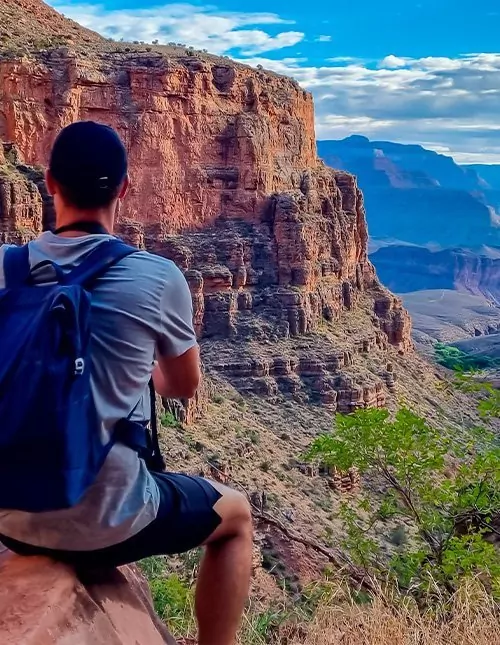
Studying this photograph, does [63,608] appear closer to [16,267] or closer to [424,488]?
[16,267]

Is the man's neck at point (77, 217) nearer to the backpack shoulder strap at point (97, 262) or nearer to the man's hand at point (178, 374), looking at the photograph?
the backpack shoulder strap at point (97, 262)

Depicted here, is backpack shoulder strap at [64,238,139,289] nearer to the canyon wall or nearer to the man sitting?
the man sitting

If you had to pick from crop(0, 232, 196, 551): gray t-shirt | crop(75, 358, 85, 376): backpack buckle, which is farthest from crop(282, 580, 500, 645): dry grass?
crop(75, 358, 85, 376): backpack buckle

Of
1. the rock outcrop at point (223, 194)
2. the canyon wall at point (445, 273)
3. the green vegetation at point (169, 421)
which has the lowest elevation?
the canyon wall at point (445, 273)

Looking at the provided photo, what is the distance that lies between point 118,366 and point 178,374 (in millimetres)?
Result: 402

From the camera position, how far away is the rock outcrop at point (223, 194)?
132ft

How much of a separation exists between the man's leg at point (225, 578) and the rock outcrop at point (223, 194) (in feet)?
117

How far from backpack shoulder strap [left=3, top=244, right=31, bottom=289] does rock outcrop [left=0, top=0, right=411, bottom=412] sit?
36172mm

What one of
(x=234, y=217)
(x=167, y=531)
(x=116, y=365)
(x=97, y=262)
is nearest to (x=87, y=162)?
(x=97, y=262)

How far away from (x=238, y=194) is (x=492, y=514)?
39.4 m

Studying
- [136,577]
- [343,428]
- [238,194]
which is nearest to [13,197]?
[238,194]

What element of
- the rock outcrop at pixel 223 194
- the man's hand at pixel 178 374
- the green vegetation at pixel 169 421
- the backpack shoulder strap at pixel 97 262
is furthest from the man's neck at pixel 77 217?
the rock outcrop at pixel 223 194

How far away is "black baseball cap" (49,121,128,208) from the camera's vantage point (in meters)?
3.38

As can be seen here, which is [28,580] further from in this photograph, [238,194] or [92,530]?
[238,194]
